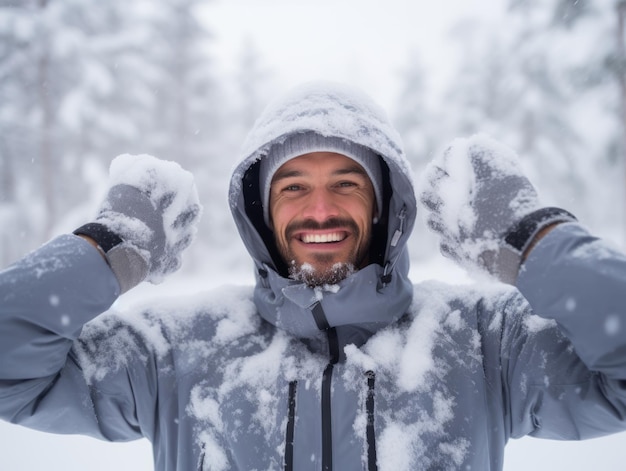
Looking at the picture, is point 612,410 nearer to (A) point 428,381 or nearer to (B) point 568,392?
(B) point 568,392

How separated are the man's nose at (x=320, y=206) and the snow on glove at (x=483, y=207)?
0.56 m

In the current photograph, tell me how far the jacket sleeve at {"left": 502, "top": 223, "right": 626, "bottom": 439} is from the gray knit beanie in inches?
48.5

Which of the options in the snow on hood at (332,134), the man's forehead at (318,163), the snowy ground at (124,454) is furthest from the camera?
the snowy ground at (124,454)

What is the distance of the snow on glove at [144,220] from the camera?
6.05 ft

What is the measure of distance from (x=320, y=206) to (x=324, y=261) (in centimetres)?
35

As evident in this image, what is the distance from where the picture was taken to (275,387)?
1954 millimetres

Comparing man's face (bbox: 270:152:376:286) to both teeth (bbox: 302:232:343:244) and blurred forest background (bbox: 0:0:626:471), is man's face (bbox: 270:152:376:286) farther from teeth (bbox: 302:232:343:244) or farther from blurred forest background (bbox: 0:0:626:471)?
blurred forest background (bbox: 0:0:626:471)

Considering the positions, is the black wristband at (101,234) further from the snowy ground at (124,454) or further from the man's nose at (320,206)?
the snowy ground at (124,454)

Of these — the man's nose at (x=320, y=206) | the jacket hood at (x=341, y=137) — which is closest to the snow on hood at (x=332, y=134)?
the jacket hood at (x=341, y=137)

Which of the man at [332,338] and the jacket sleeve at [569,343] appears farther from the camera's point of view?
the man at [332,338]

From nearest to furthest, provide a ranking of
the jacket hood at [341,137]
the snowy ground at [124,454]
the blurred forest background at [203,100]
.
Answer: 1. the jacket hood at [341,137]
2. the snowy ground at [124,454]
3. the blurred forest background at [203,100]

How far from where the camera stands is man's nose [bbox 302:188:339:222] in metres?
2.46

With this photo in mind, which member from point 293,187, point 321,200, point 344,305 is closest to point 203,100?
point 293,187

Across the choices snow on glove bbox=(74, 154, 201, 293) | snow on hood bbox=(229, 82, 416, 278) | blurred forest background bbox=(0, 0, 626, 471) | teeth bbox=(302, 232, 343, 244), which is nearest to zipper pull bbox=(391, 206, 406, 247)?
snow on hood bbox=(229, 82, 416, 278)
